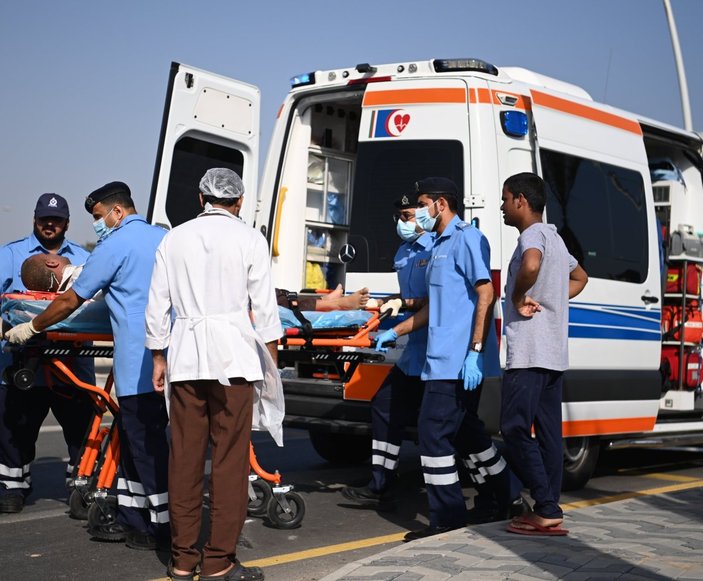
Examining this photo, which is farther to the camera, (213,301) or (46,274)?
(46,274)

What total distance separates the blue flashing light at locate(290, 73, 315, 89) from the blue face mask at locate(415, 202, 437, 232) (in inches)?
79.0

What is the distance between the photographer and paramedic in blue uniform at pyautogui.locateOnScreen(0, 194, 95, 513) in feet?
21.6

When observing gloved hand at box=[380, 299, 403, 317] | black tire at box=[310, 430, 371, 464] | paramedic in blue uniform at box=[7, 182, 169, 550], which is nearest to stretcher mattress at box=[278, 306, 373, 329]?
gloved hand at box=[380, 299, 403, 317]

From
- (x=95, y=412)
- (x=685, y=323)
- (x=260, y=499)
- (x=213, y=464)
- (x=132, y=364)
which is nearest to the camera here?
(x=213, y=464)

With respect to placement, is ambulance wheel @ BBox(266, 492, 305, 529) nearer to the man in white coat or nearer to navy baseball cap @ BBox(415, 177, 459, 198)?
the man in white coat

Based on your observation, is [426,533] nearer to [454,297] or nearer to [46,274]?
[454,297]

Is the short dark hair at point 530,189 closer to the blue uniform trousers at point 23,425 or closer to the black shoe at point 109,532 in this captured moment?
the black shoe at point 109,532

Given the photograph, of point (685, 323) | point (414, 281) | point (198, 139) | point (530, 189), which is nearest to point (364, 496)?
point (414, 281)

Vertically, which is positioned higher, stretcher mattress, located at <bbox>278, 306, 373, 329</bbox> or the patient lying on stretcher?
the patient lying on stretcher

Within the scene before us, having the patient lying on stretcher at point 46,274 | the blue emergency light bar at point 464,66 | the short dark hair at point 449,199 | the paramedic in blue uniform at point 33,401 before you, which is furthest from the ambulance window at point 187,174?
the short dark hair at point 449,199

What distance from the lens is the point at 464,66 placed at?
7121 millimetres

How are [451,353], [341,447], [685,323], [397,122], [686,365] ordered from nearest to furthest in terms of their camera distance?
[451,353]
[397,122]
[341,447]
[686,365]
[685,323]

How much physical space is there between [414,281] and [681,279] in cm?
385

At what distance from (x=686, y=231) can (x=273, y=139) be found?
3.92 metres
